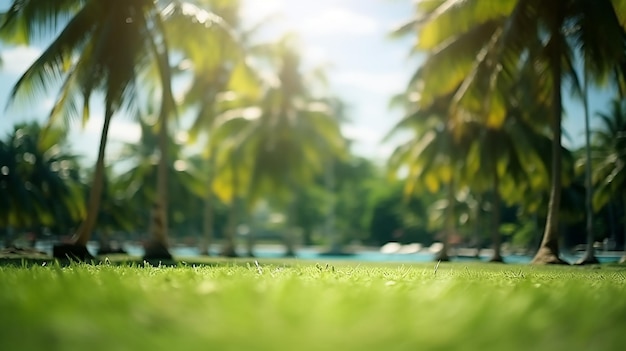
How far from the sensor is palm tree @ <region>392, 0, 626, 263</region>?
13.2 metres

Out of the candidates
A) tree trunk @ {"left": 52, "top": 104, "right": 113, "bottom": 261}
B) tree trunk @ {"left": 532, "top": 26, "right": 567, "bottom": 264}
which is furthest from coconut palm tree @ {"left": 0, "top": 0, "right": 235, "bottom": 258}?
tree trunk @ {"left": 532, "top": 26, "right": 567, "bottom": 264}

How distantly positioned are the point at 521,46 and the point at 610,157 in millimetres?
12436

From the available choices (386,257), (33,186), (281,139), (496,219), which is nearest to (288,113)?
(281,139)

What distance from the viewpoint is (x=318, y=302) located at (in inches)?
106

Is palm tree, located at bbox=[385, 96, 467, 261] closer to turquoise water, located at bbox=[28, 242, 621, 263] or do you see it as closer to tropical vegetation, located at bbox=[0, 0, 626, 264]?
tropical vegetation, located at bbox=[0, 0, 626, 264]

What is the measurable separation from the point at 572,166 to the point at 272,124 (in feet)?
39.0

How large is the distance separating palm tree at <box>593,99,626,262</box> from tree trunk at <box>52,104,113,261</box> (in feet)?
44.8

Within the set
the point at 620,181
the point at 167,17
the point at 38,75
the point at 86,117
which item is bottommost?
the point at 620,181

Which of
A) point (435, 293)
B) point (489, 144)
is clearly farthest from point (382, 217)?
point (435, 293)

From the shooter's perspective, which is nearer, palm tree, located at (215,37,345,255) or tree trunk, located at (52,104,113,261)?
tree trunk, located at (52,104,113,261)

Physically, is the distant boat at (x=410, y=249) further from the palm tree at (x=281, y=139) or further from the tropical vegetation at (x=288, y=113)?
the palm tree at (x=281, y=139)

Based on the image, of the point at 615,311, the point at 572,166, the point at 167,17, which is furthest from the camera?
the point at 572,166

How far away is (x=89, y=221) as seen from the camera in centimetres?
1362

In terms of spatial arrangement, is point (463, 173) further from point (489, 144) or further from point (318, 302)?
point (318, 302)
